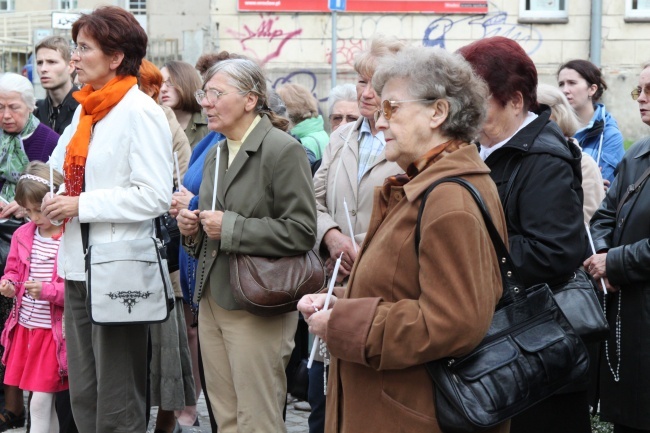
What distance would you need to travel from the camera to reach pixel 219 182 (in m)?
4.56

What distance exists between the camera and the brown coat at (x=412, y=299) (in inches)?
107

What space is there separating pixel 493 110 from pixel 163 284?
176cm

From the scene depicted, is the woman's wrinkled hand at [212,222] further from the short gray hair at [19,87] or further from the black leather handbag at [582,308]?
the short gray hair at [19,87]

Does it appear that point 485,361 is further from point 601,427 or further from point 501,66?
point 601,427

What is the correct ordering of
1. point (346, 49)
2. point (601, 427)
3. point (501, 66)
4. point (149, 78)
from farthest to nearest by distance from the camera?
point (346, 49)
point (601, 427)
point (149, 78)
point (501, 66)

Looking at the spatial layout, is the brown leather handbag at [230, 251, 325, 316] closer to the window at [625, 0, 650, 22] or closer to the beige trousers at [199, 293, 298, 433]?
the beige trousers at [199, 293, 298, 433]

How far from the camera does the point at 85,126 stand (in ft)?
15.0

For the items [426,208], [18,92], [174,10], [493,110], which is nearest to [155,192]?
[493,110]

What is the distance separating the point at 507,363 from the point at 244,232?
1.76 metres

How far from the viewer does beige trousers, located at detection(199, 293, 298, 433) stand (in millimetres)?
4391

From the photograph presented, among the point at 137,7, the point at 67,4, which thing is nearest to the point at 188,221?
the point at 137,7

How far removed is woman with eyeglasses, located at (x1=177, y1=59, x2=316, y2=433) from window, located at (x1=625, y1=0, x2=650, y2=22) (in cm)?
1374

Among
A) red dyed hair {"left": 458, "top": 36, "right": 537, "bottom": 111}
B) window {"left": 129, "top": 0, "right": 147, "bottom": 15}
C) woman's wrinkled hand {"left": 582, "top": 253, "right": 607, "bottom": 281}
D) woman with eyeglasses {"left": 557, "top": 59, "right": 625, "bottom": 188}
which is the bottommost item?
woman's wrinkled hand {"left": 582, "top": 253, "right": 607, "bottom": 281}

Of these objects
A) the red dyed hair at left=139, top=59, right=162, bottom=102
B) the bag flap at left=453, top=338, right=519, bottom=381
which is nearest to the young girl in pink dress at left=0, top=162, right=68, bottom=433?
the red dyed hair at left=139, top=59, right=162, bottom=102
